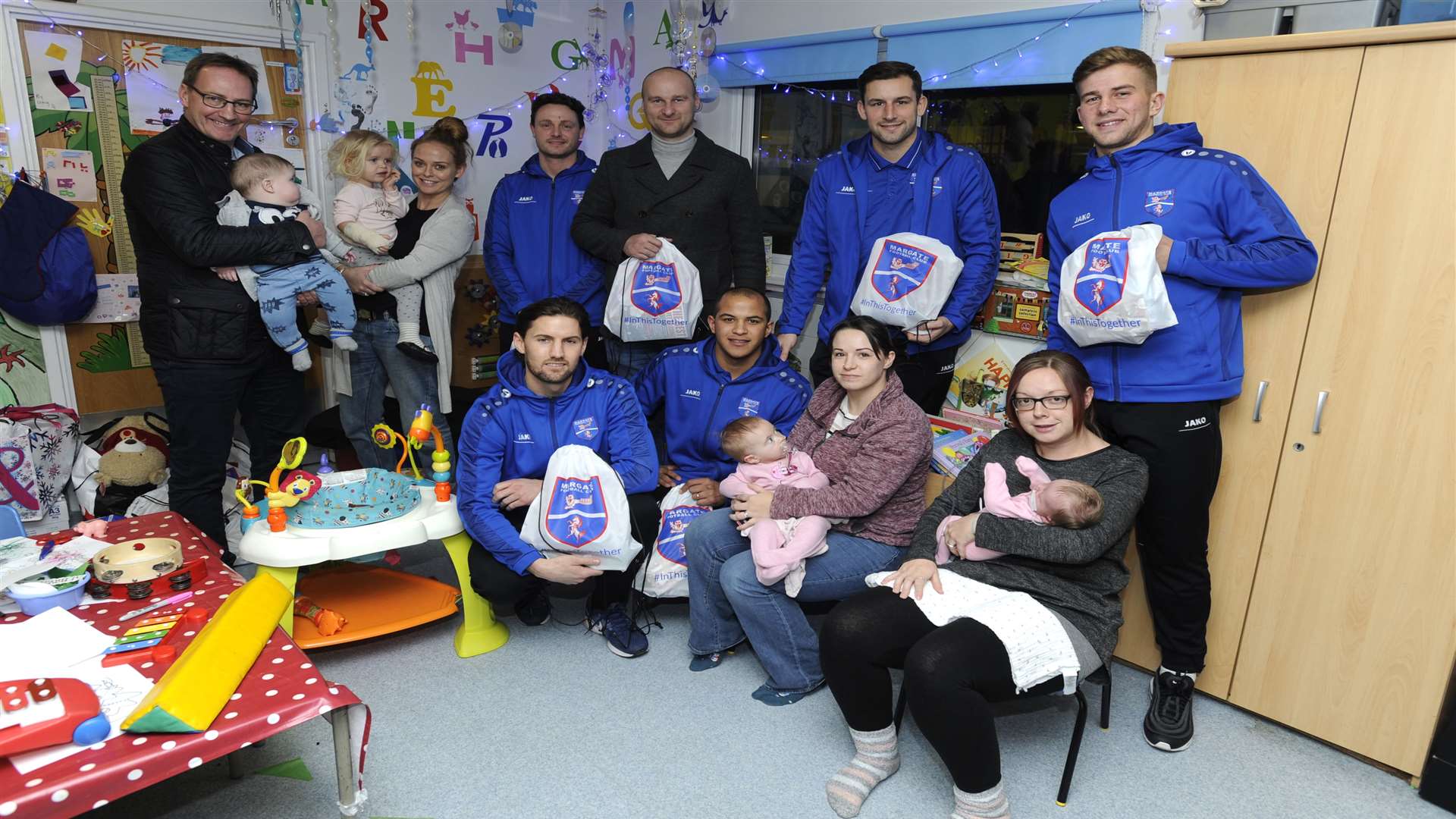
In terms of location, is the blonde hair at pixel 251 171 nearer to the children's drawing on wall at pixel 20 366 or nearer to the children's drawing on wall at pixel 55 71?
the children's drawing on wall at pixel 55 71

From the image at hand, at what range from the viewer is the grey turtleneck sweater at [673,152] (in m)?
3.12

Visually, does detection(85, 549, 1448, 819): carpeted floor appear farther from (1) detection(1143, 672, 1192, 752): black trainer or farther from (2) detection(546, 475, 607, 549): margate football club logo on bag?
(2) detection(546, 475, 607, 549): margate football club logo on bag

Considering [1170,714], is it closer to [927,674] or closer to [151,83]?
[927,674]

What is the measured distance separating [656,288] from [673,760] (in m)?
1.46

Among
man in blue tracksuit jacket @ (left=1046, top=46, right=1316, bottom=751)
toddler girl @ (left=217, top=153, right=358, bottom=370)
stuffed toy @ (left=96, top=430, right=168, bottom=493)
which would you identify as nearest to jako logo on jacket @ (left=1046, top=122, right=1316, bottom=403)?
man in blue tracksuit jacket @ (left=1046, top=46, right=1316, bottom=751)

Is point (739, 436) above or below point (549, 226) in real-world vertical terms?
below

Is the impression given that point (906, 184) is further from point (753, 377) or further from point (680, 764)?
point (680, 764)

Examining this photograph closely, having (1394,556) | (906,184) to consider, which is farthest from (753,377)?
(1394,556)

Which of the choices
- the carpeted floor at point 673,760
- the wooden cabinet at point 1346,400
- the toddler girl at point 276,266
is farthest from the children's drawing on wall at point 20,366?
the wooden cabinet at point 1346,400

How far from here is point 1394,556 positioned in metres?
2.03

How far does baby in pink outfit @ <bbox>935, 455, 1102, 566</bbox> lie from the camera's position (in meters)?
1.90

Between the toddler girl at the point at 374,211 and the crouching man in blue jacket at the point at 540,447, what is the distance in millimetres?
820

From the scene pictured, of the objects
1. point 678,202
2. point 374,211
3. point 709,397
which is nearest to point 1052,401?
point 709,397

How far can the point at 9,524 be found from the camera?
2160 millimetres
